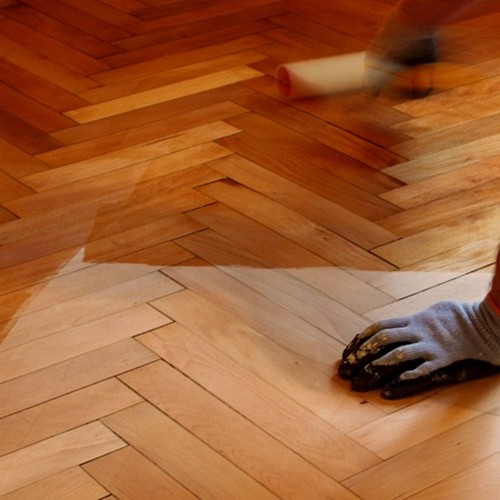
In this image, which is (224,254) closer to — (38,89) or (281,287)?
(281,287)

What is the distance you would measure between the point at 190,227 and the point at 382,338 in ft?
1.33

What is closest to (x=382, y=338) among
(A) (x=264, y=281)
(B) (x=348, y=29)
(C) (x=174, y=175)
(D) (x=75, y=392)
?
(A) (x=264, y=281)

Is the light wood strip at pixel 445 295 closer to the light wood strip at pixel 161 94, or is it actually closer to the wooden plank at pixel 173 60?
the light wood strip at pixel 161 94

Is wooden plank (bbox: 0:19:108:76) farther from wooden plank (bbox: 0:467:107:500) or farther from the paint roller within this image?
wooden plank (bbox: 0:467:107:500)

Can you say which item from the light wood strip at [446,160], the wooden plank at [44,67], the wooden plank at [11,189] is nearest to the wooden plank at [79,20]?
the wooden plank at [44,67]

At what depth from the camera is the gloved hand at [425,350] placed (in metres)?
1.33

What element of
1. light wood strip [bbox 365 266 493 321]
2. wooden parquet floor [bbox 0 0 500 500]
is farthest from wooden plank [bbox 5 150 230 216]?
light wood strip [bbox 365 266 493 321]

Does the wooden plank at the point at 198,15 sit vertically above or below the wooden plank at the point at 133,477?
above

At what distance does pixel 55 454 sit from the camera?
1225mm

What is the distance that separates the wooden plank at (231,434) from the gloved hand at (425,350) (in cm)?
15

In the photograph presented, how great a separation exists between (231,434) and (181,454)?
0.20ft

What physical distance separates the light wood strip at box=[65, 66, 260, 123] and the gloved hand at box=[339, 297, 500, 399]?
32.2 inches

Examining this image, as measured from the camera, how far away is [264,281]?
153cm

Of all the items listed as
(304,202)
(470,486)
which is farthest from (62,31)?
(470,486)
